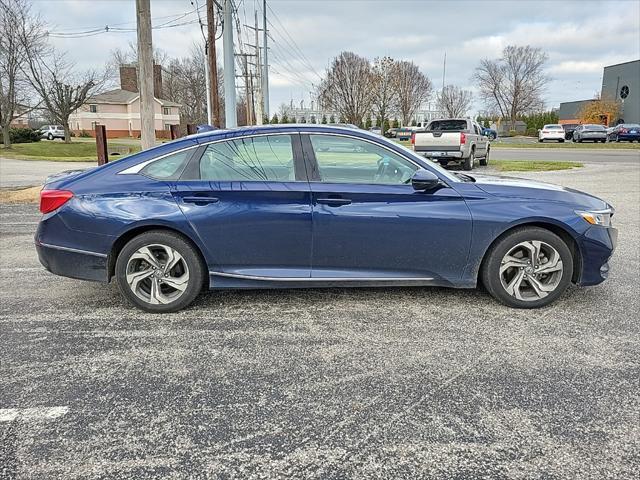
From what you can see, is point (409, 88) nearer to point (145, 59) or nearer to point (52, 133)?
point (52, 133)

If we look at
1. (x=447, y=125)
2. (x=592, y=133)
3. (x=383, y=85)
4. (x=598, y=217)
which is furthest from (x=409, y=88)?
(x=598, y=217)

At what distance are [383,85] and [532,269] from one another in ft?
175

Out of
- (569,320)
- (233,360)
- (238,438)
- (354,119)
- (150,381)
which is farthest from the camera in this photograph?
(354,119)

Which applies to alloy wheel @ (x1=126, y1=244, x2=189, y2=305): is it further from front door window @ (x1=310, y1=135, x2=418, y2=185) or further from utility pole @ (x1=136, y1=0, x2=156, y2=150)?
utility pole @ (x1=136, y1=0, x2=156, y2=150)

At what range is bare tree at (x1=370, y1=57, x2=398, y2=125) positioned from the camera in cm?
5322

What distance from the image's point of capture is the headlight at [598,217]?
4078mm

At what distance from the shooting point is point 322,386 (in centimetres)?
294

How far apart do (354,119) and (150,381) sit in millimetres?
51009

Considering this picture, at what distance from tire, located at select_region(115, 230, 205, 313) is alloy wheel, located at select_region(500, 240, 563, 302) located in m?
2.59

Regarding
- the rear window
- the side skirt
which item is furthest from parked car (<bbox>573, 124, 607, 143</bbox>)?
the side skirt

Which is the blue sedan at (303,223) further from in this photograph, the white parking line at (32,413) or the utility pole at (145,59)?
the utility pole at (145,59)

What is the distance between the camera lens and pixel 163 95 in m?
75.9

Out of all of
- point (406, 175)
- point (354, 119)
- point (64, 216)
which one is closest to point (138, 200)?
point (64, 216)

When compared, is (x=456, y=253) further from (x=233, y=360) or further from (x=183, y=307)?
(x=183, y=307)
